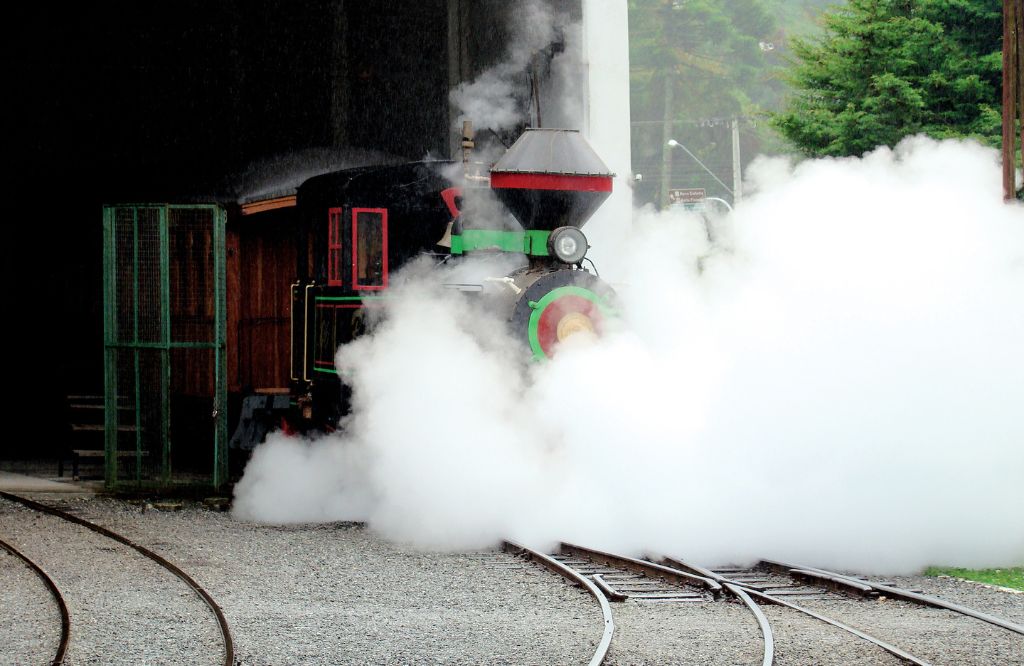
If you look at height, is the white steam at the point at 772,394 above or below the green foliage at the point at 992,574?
above

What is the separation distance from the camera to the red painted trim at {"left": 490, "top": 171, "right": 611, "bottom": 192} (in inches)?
385

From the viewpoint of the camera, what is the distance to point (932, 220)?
28.1 feet

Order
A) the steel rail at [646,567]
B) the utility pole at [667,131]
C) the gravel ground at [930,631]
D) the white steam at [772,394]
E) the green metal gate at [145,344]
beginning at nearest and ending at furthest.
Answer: the gravel ground at [930,631], the steel rail at [646,567], the white steam at [772,394], the green metal gate at [145,344], the utility pole at [667,131]

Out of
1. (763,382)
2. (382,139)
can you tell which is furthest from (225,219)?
(763,382)

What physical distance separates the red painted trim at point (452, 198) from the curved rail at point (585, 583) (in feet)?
8.84

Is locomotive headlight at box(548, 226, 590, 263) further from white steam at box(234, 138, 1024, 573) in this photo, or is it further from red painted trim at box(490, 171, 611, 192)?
white steam at box(234, 138, 1024, 573)

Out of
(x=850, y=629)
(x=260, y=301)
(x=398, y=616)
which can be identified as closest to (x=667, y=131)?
(x=260, y=301)

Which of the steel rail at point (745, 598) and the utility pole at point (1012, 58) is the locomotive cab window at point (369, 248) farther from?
the utility pole at point (1012, 58)

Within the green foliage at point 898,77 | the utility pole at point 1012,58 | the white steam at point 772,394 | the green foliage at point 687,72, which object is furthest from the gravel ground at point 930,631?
the green foliage at point 687,72

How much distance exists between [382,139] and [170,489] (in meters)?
5.45

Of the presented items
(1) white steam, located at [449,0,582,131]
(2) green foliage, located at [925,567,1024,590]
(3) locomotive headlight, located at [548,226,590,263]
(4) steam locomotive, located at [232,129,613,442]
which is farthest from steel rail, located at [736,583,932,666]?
(1) white steam, located at [449,0,582,131]

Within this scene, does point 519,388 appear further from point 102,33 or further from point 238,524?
point 102,33

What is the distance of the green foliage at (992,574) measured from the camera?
25.9ft

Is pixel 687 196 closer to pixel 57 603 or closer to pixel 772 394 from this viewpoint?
pixel 772 394
